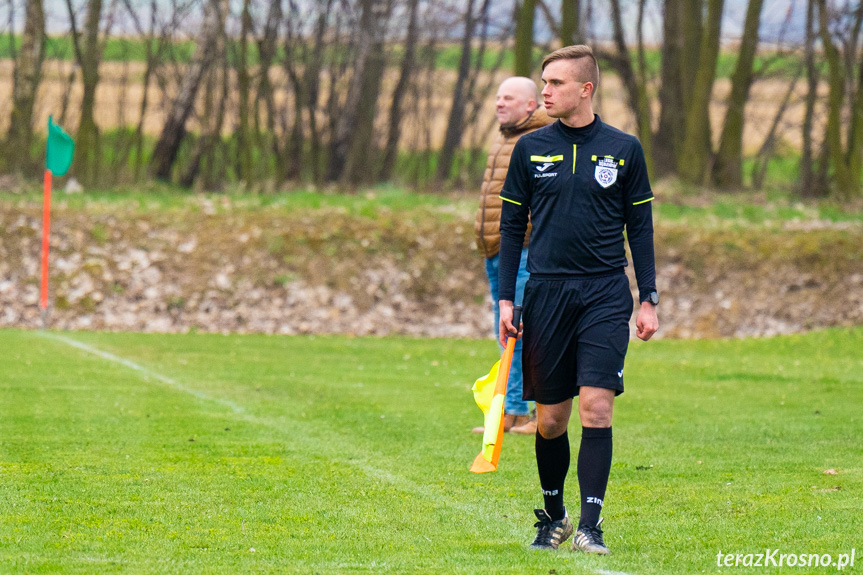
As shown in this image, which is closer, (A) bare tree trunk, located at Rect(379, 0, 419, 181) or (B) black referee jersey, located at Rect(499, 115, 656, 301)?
(B) black referee jersey, located at Rect(499, 115, 656, 301)

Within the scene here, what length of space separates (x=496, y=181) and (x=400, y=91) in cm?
2331

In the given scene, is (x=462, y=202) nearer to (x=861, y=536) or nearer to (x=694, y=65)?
(x=694, y=65)

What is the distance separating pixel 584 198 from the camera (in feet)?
16.2

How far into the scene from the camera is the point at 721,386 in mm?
11961

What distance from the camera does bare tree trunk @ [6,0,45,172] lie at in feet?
82.9

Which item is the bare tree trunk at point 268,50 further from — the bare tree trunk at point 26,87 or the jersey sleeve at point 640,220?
the jersey sleeve at point 640,220

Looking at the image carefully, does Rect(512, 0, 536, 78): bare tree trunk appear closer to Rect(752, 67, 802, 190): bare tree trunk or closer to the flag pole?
the flag pole

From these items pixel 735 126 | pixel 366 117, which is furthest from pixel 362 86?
pixel 735 126

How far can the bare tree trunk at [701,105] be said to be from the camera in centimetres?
2383

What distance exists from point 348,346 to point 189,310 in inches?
171

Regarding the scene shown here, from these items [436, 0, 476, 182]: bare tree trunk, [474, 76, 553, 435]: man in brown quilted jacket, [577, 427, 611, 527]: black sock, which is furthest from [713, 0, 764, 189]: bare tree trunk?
[577, 427, 611, 527]: black sock

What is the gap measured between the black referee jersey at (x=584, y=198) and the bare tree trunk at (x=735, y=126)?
21343 millimetres

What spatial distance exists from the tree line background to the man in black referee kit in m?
18.6

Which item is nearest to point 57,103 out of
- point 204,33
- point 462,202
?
point 204,33
